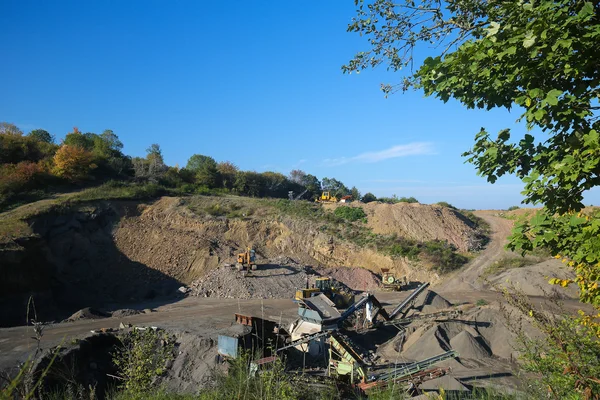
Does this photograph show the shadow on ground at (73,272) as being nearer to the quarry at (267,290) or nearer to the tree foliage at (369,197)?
the quarry at (267,290)

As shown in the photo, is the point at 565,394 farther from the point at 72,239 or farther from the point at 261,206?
the point at 261,206

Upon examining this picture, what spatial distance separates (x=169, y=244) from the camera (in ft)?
109

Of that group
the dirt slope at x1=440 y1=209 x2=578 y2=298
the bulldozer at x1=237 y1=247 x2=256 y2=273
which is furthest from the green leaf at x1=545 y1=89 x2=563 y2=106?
the bulldozer at x1=237 y1=247 x2=256 y2=273

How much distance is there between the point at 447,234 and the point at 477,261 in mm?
5076

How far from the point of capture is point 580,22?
3922 mm

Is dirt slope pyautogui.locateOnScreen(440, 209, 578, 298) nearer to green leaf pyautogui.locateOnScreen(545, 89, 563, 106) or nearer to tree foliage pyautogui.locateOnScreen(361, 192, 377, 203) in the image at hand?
green leaf pyautogui.locateOnScreen(545, 89, 563, 106)

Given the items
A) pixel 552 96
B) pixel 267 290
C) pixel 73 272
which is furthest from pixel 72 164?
pixel 552 96

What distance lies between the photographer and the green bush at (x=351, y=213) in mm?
40469

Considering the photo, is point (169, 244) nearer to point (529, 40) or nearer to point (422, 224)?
point (422, 224)

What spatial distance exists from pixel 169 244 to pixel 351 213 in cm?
1757

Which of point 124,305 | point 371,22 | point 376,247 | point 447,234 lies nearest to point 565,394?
point 371,22

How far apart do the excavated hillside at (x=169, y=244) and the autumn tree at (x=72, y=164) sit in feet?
21.7

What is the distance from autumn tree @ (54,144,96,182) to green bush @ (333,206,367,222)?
24.9 metres

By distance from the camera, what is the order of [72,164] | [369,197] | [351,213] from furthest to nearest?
[369,197]
[351,213]
[72,164]
